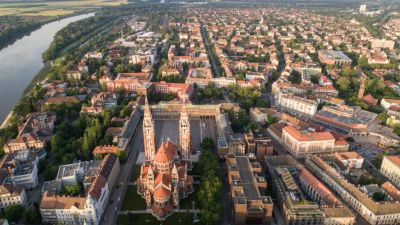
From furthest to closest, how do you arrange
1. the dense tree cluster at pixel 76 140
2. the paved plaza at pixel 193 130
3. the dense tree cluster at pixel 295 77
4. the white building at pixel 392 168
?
the dense tree cluster at pixel 295 77, the paved plaza at pixel 193 130, the dense tree cluster at pixel 76 140, the white building at pixel 392 168

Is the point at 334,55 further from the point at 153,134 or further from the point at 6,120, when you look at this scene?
the point at 6,120

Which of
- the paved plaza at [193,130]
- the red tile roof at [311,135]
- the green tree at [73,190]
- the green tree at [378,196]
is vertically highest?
the red tile roof at [311,135]

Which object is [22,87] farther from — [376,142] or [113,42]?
[376,142]

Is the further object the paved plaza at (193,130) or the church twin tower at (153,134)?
the paved plaza at (193,130)

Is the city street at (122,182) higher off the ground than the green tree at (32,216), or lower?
lower

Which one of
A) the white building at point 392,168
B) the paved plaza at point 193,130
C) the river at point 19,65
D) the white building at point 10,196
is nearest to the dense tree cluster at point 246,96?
the paved plaza at point 193,130

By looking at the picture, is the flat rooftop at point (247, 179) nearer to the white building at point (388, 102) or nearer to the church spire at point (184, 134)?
the church spire at point (184, 134)

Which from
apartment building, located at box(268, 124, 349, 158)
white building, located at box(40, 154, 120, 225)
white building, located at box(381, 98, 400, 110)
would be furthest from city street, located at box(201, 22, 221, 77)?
white building, located at box(40, 154, 120, 225)
